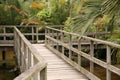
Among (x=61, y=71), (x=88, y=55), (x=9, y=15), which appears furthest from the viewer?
(x=9, y=15)

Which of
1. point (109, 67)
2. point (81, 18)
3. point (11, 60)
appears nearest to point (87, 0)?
point (81, 18)

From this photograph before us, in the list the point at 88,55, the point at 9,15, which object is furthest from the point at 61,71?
the point at 9,15

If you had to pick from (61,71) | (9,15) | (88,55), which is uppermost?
(9,15)

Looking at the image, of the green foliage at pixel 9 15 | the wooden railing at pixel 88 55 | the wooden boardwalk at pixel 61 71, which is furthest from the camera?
the green foliage at pixel 9 15

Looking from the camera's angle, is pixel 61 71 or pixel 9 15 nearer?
pixel 61 71

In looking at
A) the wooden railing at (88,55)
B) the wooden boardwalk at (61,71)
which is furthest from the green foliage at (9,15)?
the wooden boardwalk at (61,71)

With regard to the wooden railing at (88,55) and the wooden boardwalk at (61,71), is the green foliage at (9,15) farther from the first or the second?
the wooden boardwalk at (61,71)

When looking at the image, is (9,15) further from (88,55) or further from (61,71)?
(88,55)

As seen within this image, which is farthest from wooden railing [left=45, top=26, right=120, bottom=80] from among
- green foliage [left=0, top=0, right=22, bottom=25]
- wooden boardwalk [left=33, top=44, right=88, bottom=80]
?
green foliage [left=0, top=0, right=22, bottom=25]

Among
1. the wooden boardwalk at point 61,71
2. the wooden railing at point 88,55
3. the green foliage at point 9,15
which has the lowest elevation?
the wooden boardwalk at point 61,71

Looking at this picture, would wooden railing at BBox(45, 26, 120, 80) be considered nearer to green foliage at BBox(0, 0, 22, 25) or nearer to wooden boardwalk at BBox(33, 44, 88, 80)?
wooden boardwalk at BBox(33, 44, 88, 80)

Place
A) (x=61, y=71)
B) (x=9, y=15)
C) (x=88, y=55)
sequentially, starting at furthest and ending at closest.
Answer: (x=9, y=15)
(x=61, y=71)
(x=88, y=55)

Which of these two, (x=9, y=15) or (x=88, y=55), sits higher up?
(x=9, y=15)

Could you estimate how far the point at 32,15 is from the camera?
20.3m
